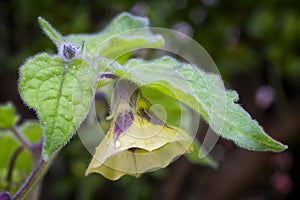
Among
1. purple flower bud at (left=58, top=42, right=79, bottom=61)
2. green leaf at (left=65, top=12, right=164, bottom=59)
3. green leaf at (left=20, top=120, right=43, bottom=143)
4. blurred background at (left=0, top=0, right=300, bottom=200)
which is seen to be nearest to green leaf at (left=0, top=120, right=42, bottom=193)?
green leaf at (left=20, top=120, right=43, bottom=143)

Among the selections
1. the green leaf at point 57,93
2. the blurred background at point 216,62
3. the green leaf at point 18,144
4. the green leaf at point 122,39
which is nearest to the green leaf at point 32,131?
the green leaf at point 18,144

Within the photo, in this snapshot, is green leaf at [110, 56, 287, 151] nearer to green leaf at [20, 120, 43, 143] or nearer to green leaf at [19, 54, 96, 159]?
green leaf at [19, 54, 96, 159]

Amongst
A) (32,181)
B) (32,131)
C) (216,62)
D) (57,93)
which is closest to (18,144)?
(32,131)

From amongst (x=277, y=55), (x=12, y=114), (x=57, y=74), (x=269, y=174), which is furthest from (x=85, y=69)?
(x=269, y=174)

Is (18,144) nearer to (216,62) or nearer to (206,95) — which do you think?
(206,95)

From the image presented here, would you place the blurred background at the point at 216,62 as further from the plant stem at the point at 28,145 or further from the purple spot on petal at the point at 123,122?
the purple spot on petal at the point at 123,122

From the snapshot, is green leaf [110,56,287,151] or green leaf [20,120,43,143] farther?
green leaf [20,120,43,143]
